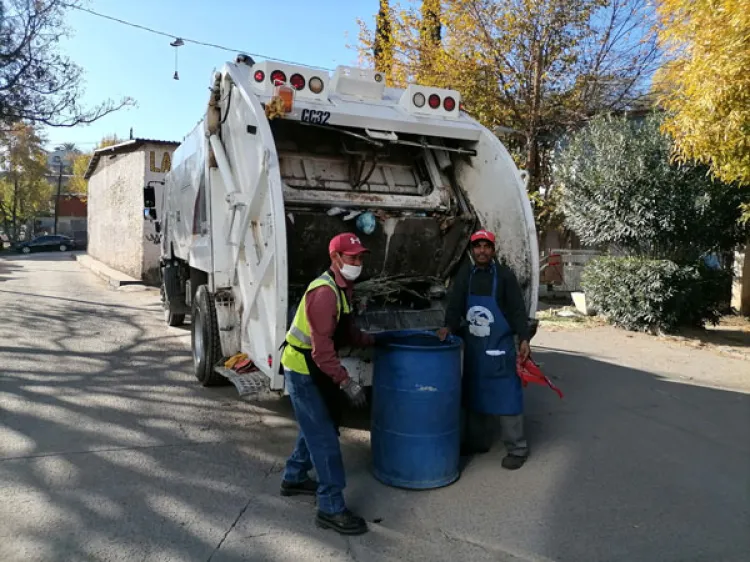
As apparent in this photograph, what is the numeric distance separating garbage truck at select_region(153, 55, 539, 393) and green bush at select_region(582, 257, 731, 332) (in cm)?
478

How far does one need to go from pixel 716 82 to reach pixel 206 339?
514 cm

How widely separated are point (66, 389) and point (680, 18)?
699 centimetres

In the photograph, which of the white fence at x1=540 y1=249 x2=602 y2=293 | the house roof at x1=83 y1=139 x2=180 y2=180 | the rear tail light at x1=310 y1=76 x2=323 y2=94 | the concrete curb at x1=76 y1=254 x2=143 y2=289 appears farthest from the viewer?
the house roof at x1=83 y1=139 x2=180 y2=180

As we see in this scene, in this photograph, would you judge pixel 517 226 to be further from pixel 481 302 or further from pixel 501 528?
pixel 501 528

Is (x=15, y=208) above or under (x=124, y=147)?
under

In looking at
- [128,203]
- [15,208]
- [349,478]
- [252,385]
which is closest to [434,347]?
[349,478]

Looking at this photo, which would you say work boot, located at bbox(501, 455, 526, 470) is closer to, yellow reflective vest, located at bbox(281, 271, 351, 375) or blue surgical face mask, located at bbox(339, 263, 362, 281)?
yellow reflective vest, located at bbox(281, 271, 351, 375)

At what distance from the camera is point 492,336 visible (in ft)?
12.8

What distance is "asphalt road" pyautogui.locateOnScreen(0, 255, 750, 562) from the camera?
298 cm

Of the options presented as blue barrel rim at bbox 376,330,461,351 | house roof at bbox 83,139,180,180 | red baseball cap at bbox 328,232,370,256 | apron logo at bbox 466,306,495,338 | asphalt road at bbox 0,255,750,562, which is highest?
house roof at bbox 83,139,180,180

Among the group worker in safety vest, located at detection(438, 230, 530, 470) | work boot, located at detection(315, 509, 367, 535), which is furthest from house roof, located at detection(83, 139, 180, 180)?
work boot, located at detection(315, 509, 367, 535)

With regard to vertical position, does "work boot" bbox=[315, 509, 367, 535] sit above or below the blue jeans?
below

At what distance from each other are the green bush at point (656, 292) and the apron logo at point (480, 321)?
5564 mm

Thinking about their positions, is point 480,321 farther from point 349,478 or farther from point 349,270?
point 349,478
